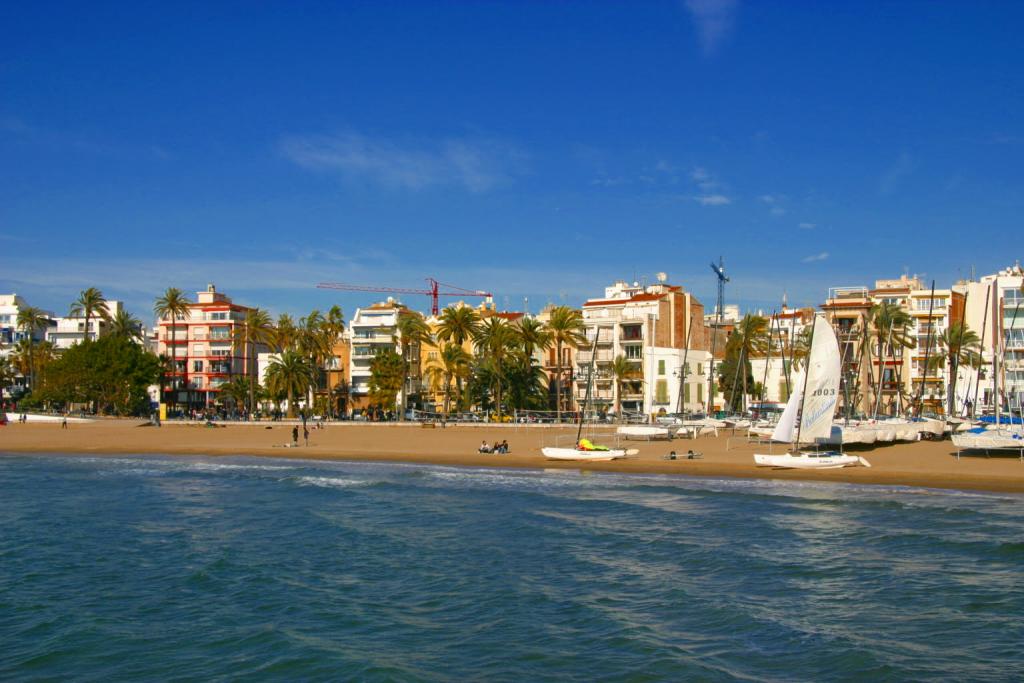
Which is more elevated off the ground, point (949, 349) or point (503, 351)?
point (949, 349)

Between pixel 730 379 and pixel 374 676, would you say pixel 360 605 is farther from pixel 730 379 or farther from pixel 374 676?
pixel 730 379

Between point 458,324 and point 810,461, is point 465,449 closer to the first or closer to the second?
point 810,461

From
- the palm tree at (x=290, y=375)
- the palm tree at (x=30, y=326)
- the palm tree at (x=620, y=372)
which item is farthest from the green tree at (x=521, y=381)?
the palm tree at (x=30, y=326)

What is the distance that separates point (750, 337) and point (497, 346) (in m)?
27.0

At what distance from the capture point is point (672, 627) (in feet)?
65.5

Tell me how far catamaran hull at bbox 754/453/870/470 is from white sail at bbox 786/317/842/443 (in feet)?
6.13

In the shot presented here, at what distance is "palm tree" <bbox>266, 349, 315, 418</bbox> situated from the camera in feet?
313

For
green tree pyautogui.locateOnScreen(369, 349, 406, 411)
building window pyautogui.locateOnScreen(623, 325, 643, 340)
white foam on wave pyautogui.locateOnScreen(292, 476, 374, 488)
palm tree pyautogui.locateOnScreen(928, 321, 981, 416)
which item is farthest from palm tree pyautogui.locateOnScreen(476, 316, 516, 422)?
palm tree pyautogui.locateOnScreen(928, 321, 981, 416)

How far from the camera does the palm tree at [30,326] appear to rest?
119m

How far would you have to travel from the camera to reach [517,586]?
23562 mm

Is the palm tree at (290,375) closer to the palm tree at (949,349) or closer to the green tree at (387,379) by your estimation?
the green tree at (387,379)

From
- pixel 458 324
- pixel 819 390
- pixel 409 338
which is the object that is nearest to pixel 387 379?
pixel 409 338

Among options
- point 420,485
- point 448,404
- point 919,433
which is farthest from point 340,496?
point 448,404

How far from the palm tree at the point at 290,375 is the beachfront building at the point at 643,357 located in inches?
1101
